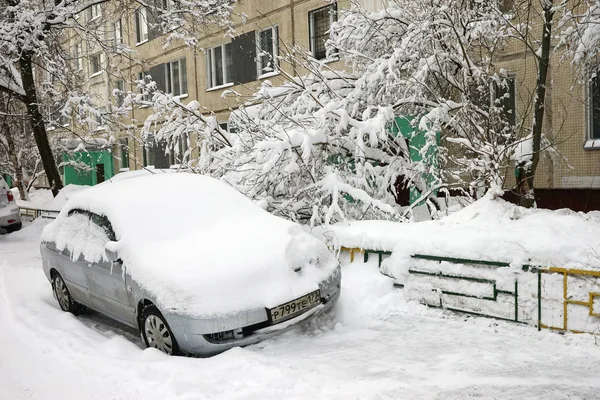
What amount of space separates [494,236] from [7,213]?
38.1ft

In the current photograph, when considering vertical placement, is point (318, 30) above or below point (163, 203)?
above

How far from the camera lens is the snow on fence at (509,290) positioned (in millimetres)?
4738

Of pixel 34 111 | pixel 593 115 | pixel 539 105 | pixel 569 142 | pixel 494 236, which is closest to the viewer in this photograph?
pixel 494 236

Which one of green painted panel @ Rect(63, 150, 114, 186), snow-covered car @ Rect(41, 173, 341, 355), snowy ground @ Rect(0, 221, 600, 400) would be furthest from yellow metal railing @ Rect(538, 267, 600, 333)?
green painted panel @ Rect(63, 150, 114, 186)

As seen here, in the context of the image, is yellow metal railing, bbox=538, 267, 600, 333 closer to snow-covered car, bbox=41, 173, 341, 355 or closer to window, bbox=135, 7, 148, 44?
snow-covered car, bbox=41, 173, 341, 355

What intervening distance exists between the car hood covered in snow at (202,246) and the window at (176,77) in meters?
16.1

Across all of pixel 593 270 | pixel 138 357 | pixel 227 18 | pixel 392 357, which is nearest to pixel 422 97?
pixel 593 270

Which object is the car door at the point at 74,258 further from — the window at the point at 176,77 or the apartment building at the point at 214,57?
the window at the point at 176,77

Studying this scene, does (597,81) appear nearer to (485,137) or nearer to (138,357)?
(485,137)

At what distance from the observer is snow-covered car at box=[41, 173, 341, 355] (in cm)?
461

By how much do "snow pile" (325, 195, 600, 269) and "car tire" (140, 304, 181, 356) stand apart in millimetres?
2625

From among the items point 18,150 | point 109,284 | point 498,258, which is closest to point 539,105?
point 498,258

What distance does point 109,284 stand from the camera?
17.9 ft

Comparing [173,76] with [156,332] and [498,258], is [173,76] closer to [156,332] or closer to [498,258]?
[156,332]
